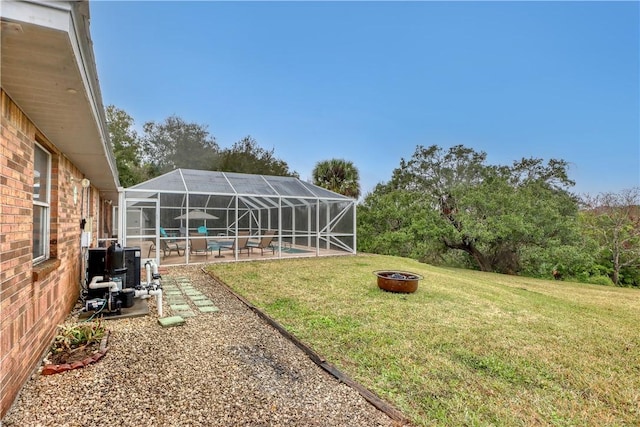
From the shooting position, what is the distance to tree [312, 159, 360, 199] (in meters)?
19.1

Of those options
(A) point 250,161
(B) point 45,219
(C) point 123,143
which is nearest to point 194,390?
(B) point 45,219

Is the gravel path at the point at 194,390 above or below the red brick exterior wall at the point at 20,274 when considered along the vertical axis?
below

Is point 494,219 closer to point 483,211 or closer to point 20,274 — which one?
point 483,211

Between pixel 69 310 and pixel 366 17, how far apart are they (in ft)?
40.6

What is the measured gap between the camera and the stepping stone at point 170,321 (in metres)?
4.19

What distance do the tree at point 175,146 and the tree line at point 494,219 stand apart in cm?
1539

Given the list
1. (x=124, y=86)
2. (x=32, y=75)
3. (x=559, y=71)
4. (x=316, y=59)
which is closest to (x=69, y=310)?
(x=32, y=75)

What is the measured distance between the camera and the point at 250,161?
89.7ft

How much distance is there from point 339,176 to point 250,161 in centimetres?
1123

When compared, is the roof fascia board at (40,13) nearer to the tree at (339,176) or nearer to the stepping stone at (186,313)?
the stepping stone at (186,313)

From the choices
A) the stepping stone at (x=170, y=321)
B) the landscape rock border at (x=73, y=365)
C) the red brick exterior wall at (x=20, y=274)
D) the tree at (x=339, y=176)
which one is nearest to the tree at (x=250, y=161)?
the tree at (x=339, y=176)

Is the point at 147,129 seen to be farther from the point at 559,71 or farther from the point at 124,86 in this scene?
the point at 559,71

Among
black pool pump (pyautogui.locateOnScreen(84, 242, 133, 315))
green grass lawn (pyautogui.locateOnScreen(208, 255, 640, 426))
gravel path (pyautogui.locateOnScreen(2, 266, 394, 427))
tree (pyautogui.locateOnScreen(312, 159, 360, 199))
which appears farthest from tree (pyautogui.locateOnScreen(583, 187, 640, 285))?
black pool pump (pyautogui.locateOnScreen(84, 242, 133, 315))

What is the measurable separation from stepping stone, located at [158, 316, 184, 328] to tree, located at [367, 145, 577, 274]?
39.4 feet
